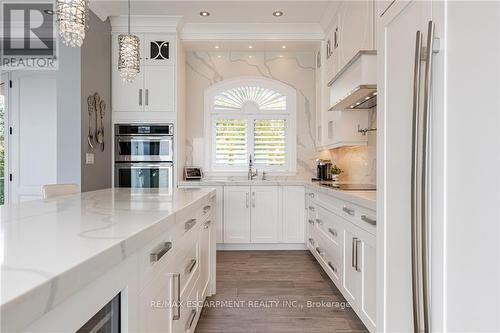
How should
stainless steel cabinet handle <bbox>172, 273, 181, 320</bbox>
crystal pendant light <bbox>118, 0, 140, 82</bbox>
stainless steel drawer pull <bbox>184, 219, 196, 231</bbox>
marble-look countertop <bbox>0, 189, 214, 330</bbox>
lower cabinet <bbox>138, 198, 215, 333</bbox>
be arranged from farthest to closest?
crystal pendant light <bbox>118, 0, 140, 82</bbox>
stainless steel drawer pull <bbox>184, 219, 196, 231</bbox>
stainless steel cabinet handle <bbox>172, 273, 181, 320</bbox>
lower cabinet <bbox>138, 198, 215, 333</bbox>
marble-look countertop <bbox>0, 189, 214, 330</bbox>

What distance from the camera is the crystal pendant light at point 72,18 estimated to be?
1723 millimetres

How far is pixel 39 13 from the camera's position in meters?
3.49

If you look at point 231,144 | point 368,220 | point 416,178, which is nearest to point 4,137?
point 231,144

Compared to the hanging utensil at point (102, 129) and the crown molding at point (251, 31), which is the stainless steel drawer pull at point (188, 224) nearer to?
the hanging utensil at point (102, 129)

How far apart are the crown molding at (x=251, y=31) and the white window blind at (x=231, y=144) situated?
47.3 inches

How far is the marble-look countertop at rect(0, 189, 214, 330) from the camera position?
Answer: 457 mm

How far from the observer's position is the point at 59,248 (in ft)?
2.12

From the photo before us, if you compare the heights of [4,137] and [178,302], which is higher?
[4,137]

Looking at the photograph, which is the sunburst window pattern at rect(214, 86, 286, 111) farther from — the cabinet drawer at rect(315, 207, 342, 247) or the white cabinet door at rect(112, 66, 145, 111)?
the cabinet drawer at rect(315, 207, 342, 247)

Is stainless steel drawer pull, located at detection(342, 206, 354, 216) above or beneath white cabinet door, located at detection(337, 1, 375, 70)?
beneath

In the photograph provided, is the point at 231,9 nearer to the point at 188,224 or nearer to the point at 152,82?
the point at 152,82

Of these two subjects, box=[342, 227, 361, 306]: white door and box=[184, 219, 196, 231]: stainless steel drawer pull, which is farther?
box=[342, 227, 361, 306]: white door

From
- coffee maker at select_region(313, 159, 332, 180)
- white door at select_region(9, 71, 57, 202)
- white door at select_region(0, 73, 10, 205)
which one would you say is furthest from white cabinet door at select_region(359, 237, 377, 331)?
white door at select_region(0, 73, 10, 205)

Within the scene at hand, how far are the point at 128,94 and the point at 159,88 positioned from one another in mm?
404
